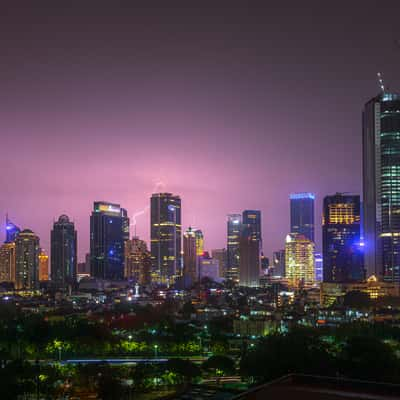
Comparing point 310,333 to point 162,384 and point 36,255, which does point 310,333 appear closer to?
point 162,384

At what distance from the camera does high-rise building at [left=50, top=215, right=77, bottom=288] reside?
121188 millimetres

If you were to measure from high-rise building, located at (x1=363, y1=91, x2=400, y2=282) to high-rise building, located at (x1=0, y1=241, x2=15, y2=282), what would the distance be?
2457 inches

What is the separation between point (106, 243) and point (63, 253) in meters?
8.08

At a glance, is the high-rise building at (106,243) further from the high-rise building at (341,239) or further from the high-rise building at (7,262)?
the high-rise building at (341,239)

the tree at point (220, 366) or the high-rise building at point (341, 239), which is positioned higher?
the high-rise building at point (341, 239)

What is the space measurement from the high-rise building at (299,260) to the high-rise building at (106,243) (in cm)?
3142

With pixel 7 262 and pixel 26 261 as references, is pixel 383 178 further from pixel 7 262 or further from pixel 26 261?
pixel 7 262

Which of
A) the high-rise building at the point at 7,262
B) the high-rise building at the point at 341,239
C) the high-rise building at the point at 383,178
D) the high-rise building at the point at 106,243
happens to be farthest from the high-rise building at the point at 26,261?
the high-rise building at the point at 383,178

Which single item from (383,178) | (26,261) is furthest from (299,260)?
(26,261)

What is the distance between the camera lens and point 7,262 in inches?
4486

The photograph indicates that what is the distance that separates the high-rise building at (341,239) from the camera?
93.4 m

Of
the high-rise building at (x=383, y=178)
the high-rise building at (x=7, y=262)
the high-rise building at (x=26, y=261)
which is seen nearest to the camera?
the high-rise building at (x=383, y=178)

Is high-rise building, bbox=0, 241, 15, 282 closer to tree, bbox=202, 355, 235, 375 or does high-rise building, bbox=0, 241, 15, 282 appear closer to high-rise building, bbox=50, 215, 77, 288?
high-rise building, bbox=50, 215, 77, 288

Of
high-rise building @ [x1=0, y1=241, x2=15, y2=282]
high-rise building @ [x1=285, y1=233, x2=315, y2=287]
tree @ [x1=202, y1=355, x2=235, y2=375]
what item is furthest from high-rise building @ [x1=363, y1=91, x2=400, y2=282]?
high-rise building @ [x1=0, y1=241, x2=15, y2=282]
